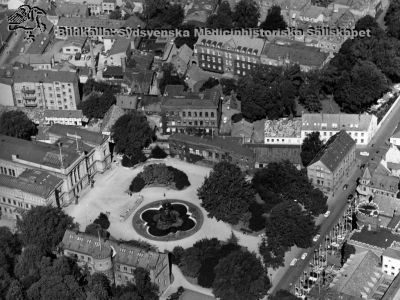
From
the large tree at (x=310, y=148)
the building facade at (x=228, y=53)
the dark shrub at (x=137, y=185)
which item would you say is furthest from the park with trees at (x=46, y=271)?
the building facade at (x=228, y=53)

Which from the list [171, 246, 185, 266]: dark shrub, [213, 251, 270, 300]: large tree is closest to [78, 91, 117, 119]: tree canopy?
[171, 246, 185, 266]: dark shrub

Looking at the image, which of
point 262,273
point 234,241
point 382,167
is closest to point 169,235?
point 234,241

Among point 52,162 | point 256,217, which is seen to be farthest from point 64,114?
point 256,217

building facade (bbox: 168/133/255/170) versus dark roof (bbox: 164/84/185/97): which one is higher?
dark roof (bbox: 164/84/185/97)

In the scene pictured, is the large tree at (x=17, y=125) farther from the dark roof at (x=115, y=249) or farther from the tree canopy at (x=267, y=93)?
the tree canopy at (x=267, y=93)

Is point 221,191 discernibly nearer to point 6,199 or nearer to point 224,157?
point 224,157

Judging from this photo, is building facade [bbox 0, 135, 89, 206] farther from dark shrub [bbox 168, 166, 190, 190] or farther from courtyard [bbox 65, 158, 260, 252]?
dark shrub [bbox 168, 166, 190, 190]
